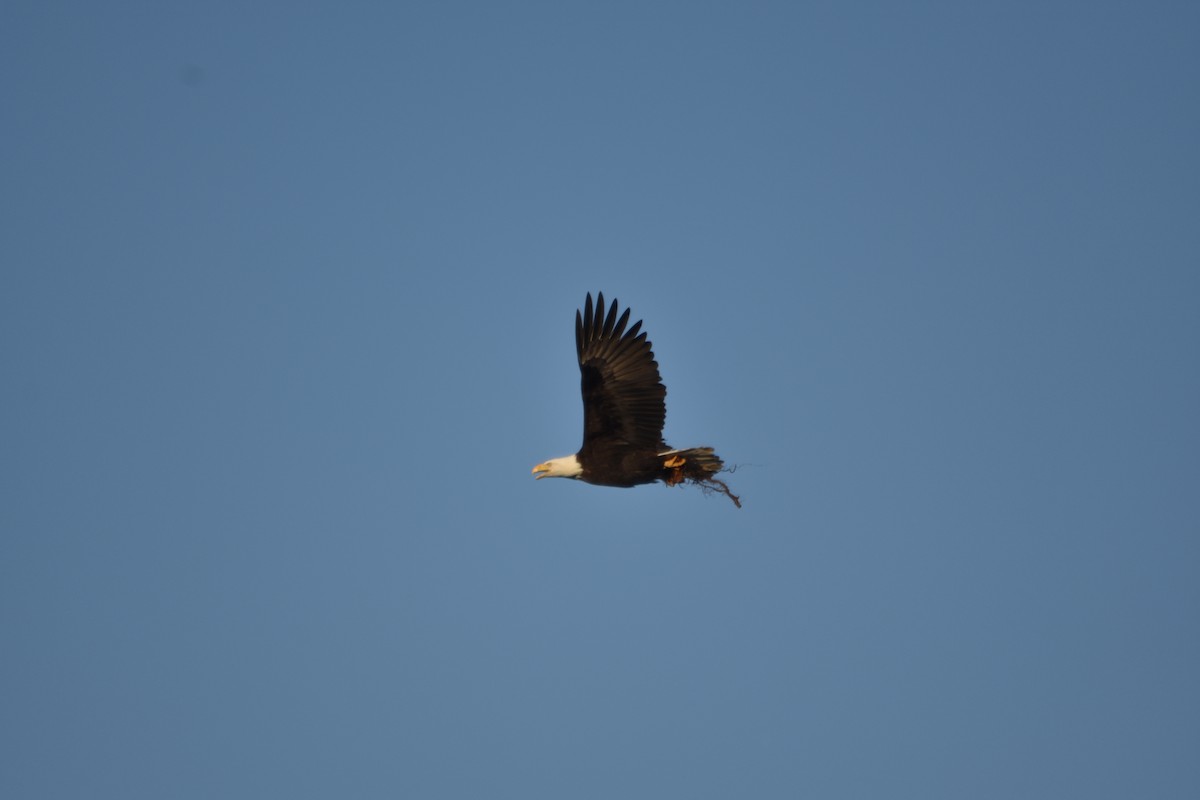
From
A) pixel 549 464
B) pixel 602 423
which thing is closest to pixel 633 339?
pixel 602 423

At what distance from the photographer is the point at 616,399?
1368 centimetres

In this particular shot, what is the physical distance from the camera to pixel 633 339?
1371 centimetres

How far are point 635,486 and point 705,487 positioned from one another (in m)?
1.16

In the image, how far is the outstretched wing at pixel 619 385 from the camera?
13.6m

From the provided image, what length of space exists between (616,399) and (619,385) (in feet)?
0.62

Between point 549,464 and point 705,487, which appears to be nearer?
point 705,487

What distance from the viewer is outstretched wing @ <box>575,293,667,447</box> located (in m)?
13.6

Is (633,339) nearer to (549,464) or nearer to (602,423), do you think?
(602,423)

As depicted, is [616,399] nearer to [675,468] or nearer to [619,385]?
[619,385]

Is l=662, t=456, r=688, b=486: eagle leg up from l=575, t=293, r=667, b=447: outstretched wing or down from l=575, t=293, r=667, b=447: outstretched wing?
down

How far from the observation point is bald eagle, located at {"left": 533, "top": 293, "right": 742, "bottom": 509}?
13617 millimetres

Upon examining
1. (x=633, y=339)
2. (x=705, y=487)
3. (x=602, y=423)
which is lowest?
(x=705, y=487)

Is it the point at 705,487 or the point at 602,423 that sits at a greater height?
the point at 602,423

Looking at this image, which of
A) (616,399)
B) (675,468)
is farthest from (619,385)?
(675,468)
